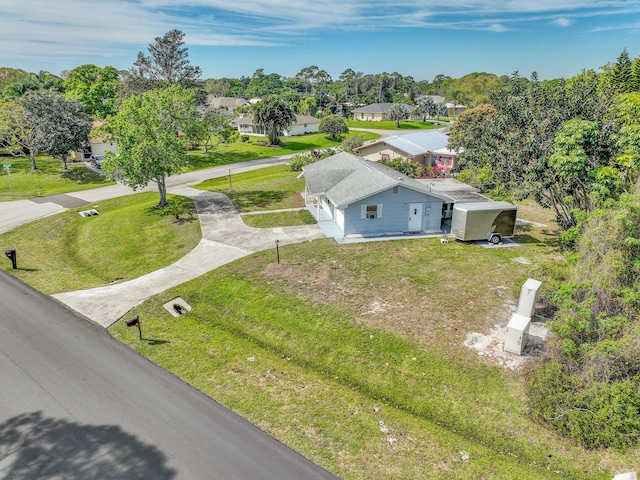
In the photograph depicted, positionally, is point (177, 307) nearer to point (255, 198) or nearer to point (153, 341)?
point (153, 341)

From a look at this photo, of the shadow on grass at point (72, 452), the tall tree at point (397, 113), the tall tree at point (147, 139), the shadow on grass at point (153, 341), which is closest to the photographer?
the shadow on grass at point (72, 452)

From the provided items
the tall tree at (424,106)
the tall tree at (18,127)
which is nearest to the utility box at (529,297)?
the tall tree at (18,127)

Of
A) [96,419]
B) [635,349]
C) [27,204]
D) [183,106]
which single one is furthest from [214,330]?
[27,204]

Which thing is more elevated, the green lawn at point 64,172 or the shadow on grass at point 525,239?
the green lawn at point 64,172

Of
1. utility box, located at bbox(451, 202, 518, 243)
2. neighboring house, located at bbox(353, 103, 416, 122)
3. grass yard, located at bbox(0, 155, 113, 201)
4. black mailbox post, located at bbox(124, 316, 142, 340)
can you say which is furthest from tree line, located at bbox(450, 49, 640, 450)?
neighboring house, located at bbox(353, 103, 416, 122)

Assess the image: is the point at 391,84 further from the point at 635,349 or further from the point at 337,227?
the point at 635,349

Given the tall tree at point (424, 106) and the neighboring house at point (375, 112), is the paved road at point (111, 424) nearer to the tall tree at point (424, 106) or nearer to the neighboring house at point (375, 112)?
the neighboring house at point (375, 112)

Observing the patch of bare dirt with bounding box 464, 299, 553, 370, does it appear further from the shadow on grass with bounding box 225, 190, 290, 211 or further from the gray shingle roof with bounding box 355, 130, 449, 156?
the gray shingle roof with bounding box 355, 130, 449, 156

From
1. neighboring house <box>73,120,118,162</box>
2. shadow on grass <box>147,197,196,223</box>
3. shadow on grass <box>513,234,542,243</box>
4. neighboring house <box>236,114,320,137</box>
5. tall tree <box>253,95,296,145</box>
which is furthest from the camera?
neighboring house <box>236,114,320,137</box>
